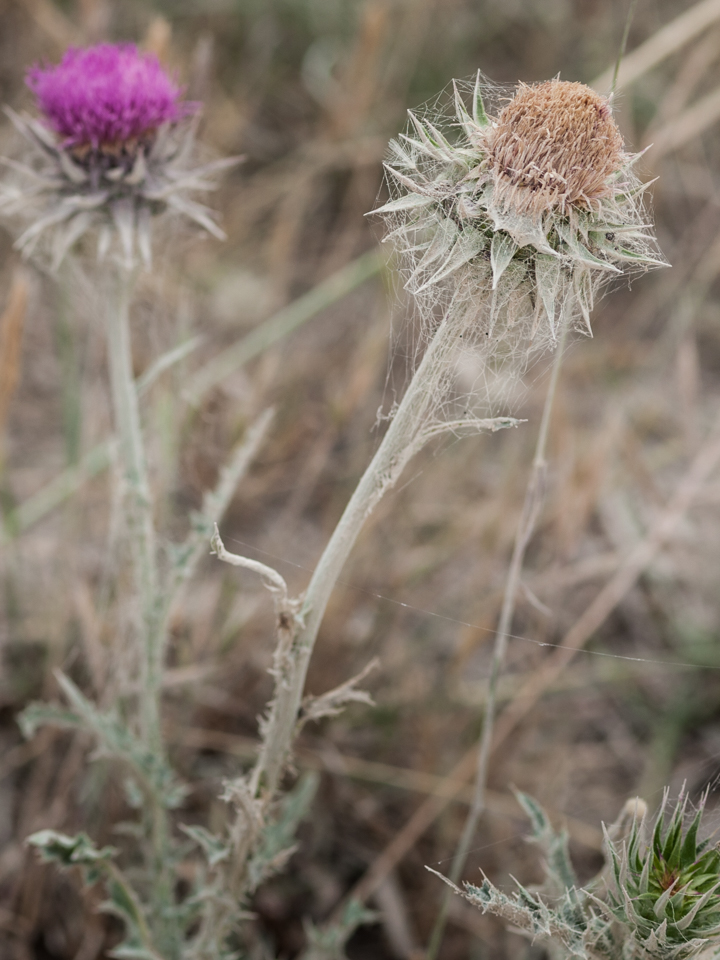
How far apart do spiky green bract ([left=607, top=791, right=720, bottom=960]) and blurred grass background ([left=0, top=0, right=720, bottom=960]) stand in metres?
0.11

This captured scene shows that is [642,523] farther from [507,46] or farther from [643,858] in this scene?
[507,46]

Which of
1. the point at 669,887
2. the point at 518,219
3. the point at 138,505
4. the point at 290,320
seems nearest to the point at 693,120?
the point at 290,320

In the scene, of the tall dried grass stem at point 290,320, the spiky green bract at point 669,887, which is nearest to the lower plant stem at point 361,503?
the spiky green bract at point 669,887

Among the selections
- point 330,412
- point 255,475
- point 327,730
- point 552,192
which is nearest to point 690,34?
point 330,412

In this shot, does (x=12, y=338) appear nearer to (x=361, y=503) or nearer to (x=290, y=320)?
(x=290, y=320)

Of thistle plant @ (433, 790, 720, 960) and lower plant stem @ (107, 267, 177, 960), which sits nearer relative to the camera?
thistle plant @ (433, 790, 720, 960)

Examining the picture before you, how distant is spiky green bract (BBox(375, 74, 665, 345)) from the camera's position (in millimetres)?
1259

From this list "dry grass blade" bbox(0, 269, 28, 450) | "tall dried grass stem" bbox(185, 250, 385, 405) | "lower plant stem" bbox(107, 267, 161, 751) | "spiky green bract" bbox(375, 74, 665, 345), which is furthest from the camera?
"tall dried grass stem" bbox(185, 250, 385, 405)

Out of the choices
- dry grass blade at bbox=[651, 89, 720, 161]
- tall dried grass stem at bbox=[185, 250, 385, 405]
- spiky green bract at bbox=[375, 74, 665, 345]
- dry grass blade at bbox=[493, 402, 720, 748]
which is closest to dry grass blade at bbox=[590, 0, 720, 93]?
dry grass blade at bbox=[651, 89, 720, 161]

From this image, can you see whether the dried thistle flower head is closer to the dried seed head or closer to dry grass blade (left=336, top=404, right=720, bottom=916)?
the dried seed head

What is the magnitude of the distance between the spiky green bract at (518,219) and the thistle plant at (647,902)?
2.44 feet

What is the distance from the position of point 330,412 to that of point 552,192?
5.40 feet

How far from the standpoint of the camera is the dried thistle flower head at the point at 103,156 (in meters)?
1.90

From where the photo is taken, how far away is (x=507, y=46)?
520 centimetres
